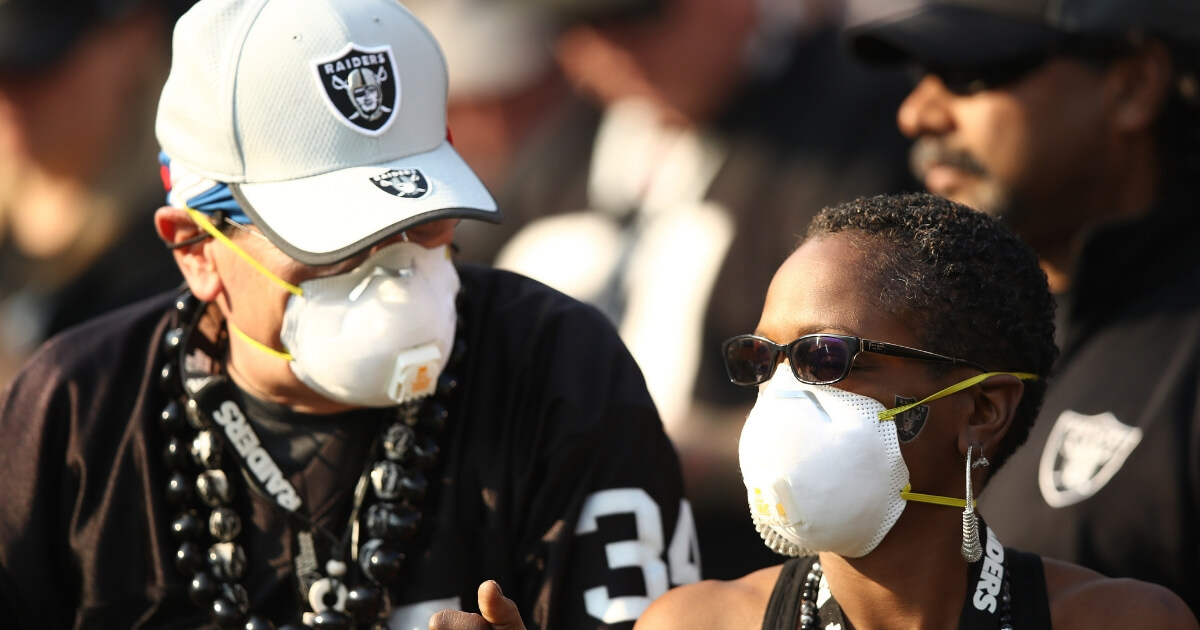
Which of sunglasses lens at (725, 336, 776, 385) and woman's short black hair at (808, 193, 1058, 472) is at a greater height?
woman's short black hair at (808, 193, 1058, 472)

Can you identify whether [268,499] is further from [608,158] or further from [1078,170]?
[608,158]

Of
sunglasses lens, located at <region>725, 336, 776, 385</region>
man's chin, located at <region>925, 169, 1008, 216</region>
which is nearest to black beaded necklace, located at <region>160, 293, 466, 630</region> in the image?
sunglasses lens, located at <region>725, 336, 776, 385</region>

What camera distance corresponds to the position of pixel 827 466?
2.39 meters

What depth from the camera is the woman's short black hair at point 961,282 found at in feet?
8.07

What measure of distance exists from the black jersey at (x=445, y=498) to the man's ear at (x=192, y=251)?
23 cm

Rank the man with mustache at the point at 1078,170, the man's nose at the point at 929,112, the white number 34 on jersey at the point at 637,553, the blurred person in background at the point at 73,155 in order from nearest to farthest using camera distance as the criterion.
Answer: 1. the white number 34 on jersey at the point at 637,553
2. the man with mustache at the point at 1078,170
3. the man's nose at the point at 929,112
4. the blurred person in background at the point at 73,155

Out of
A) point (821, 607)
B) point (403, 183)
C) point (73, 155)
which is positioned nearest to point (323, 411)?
point (403, 183)

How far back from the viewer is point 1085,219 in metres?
4.26

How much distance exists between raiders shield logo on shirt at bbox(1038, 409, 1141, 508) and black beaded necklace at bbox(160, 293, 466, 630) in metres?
1.53

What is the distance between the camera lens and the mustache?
4219mm

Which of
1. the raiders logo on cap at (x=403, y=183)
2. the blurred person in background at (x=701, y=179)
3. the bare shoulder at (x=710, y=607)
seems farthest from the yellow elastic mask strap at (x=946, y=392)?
the blurred person in background at (x=701, y=179)

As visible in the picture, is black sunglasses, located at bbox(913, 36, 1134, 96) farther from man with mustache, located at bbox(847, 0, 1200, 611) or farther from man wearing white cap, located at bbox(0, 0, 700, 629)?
man wearing white cap, located at bbox(0, 0, 700, 629)

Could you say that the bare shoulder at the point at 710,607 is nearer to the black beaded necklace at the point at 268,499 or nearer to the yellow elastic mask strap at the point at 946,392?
the yellow elastic mask strap at the point at 946,392

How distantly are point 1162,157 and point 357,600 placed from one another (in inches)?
A: 104
